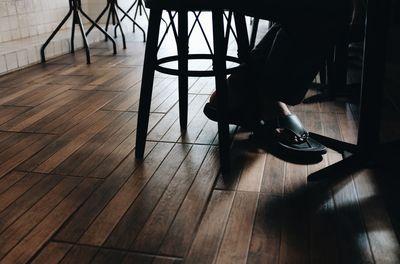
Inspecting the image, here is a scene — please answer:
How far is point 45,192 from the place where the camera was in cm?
132

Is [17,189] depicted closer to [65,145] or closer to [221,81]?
[65,145]

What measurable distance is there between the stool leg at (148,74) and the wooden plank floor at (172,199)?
84 mm

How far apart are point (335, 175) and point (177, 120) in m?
0.87

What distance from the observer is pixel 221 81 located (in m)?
1.37

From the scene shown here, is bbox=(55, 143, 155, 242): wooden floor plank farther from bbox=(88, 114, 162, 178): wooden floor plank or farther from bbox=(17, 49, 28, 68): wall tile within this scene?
bbox=(17, 49, 28, 68): wall tile

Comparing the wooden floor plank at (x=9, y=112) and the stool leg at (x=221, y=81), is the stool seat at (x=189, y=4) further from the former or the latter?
the wooden floor plank at (x=9, y=112)

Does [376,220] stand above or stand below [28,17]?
below

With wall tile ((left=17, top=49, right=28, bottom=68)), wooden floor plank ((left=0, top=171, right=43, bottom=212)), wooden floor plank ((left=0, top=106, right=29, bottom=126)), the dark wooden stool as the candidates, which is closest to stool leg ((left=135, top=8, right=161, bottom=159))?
the dark wooden stool

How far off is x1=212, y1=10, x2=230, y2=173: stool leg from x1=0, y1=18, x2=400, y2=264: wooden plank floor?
0.28 ft

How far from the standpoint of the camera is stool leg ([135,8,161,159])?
55.8 inches

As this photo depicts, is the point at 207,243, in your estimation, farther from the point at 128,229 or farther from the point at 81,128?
the point at 81,128

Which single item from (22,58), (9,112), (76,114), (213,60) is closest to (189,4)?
(213,60)

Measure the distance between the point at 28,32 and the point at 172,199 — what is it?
3215 mm

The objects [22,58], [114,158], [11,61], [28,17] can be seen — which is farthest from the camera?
[28,17]
